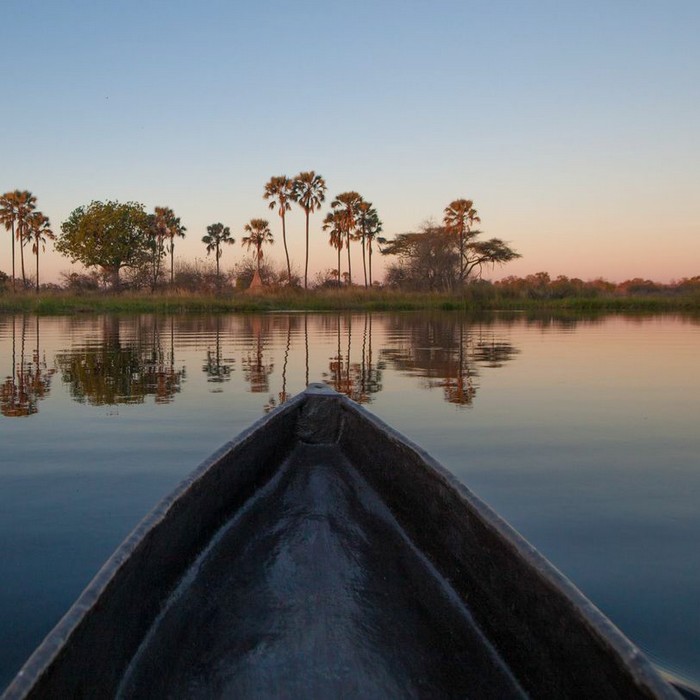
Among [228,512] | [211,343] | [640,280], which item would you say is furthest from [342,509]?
[640,280]

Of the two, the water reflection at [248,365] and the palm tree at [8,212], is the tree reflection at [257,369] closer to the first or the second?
the water reflection at [248,365]

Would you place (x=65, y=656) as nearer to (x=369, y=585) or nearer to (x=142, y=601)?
(x=142, y=601)

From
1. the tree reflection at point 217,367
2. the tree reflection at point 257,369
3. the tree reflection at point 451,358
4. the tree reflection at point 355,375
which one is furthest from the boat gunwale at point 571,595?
the tree reflection at point 217,367

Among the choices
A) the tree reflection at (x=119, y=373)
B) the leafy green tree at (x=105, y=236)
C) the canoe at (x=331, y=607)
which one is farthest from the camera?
the leafy green tree at (x=105, y=236)

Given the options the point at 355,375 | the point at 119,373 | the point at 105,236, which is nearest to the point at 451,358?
the point at 355,375

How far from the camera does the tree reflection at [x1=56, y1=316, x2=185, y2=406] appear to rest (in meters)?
8.20

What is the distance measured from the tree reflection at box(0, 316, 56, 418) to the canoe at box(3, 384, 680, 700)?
5.12m

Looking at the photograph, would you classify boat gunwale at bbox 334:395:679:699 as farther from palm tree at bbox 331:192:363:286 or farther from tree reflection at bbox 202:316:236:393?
palm tree at bbox 331:192:363:286

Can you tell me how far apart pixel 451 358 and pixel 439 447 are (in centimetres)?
704

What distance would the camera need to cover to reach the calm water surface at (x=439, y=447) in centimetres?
306

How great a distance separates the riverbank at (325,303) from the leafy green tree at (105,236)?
4.70 meters

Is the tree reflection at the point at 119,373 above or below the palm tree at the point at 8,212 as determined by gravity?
below

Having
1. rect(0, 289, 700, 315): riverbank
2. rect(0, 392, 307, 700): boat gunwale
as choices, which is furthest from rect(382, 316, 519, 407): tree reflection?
rect(0, 289, 700, 315): riverbank

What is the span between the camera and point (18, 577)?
312cm
